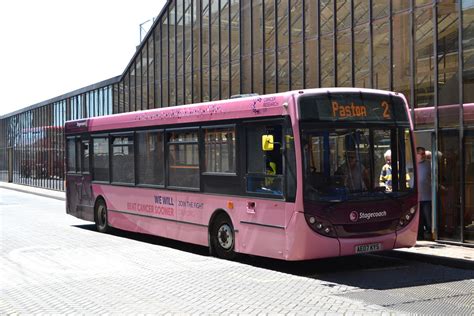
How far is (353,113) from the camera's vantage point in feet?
33.2

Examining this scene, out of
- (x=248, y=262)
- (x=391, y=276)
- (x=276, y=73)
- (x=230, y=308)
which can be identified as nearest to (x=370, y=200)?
(x=391, y=276)

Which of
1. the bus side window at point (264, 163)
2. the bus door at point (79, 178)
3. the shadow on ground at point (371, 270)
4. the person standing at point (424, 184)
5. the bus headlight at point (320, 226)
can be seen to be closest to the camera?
the shadow on ground at point (371, 270)

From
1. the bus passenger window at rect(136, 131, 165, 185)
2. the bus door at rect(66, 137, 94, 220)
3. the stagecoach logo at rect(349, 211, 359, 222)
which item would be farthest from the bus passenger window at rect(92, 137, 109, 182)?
the stagecoach logo at rect(349, 211, 359, 222)

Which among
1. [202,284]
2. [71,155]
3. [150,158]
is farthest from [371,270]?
[71,155]

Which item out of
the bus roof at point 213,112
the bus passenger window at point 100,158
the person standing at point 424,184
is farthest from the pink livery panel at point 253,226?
the person standing at point 424,184

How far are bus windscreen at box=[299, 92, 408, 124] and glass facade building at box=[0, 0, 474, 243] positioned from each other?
2.56m

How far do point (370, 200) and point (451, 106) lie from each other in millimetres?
3979

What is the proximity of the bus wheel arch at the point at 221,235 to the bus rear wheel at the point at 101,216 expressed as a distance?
5243 millimetres

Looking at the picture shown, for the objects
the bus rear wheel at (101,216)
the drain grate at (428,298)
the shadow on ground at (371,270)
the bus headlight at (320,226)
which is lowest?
the shadow on ground at (371,270)

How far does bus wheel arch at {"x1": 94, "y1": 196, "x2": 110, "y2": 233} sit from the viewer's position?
16.4 m

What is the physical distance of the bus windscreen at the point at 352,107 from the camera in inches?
388

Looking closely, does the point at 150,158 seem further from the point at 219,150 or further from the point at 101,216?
the point at 101,216

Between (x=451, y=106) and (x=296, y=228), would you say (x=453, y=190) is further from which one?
(x=296, y=228)

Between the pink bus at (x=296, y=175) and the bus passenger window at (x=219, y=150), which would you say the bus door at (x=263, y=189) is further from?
the bus passenger window at (x=219, y=150)
